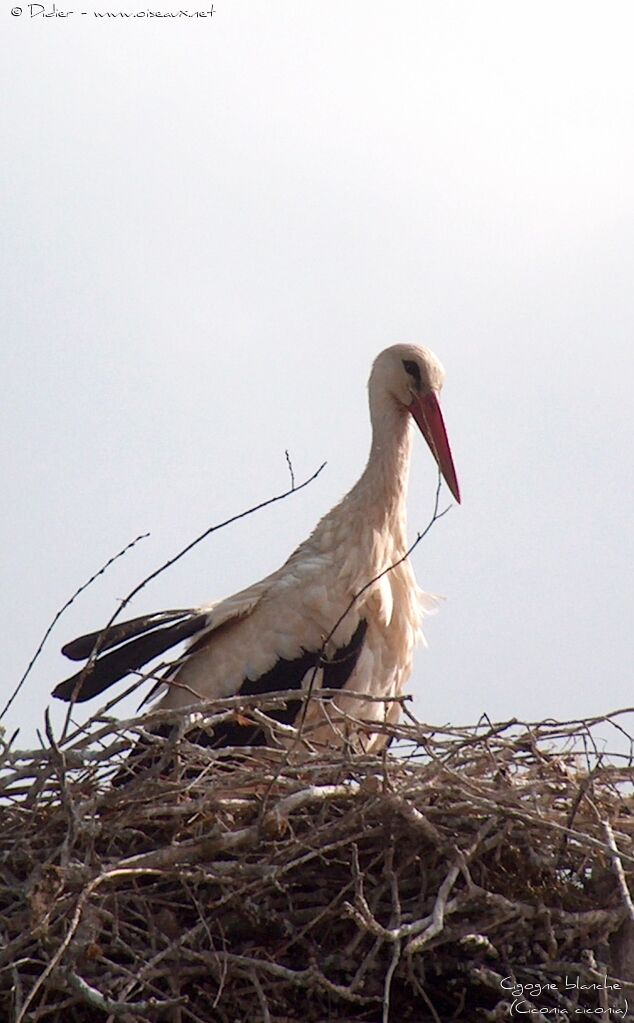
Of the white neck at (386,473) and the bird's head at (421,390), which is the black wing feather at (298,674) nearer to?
the white neck at (386,473)

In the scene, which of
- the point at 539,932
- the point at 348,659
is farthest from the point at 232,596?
the point at 539,932

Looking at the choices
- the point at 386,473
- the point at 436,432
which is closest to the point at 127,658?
the point at 386,473

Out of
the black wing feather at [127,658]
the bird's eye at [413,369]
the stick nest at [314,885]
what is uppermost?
the bird's eye at [413,369]

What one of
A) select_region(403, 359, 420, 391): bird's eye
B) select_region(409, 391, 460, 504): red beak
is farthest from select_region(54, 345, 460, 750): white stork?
select_region(403, 359, 420, 391): bird's eye

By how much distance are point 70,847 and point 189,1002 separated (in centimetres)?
45

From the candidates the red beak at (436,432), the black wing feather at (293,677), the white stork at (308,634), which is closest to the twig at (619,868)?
the white stork at (308,634)

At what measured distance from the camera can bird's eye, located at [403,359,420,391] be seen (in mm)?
6285

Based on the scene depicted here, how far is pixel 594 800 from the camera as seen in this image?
439cm

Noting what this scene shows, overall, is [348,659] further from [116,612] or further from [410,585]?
[116,612]

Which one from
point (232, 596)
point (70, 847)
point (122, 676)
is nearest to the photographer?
point (70, 847)

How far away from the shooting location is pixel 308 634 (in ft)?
18.7

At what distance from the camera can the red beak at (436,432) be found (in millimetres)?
6219

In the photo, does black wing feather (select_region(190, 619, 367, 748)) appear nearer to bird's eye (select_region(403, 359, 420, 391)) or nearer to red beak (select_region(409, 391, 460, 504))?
red beak (select_region(409, 391, 460, 504))

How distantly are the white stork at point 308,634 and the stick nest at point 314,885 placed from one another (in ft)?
3.57
